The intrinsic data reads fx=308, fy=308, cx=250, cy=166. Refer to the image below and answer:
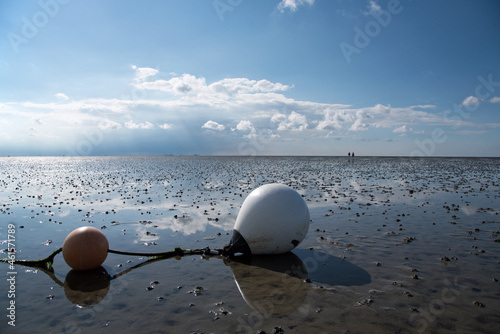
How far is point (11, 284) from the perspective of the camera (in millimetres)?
7934

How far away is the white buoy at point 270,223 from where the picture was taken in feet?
30.6

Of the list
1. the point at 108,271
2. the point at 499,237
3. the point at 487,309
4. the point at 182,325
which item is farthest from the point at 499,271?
the point at 108,271

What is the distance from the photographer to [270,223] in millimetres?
9297

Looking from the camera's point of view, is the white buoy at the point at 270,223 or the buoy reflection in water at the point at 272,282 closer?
the buoy reflection in water at the point at 272,282

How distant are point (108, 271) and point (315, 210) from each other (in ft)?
36.6

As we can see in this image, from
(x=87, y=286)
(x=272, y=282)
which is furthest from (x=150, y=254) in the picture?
(x=272, y=282)

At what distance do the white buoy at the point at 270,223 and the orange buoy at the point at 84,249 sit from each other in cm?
375

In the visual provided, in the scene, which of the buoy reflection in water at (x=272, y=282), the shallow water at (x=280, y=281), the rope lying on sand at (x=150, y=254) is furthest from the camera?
the rope lying on sand at (x=150, y=254)

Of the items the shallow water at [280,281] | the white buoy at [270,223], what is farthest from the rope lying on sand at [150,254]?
the white buoy at [270,223]

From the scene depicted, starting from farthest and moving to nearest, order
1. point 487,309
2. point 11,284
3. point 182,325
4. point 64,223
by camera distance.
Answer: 1. point 64,223
2. point 11,284
3. point 487,309
4. point 182,325

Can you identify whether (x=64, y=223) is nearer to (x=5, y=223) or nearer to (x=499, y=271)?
(x=5, y=223)

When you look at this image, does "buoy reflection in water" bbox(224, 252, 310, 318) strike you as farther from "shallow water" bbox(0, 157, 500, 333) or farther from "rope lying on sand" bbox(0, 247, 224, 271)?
"rope lying on sand" bbox(0, 247, 224, 271)

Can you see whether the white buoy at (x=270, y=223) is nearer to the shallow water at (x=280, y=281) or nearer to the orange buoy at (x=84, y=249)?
the shallow water at (x=280, y=281)

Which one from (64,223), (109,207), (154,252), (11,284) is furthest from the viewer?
(109,207)
